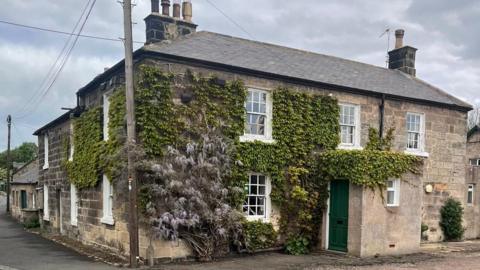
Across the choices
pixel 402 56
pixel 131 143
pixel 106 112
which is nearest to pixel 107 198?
pixel 106 112

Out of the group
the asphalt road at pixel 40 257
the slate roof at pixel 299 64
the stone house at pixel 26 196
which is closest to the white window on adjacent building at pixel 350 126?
the slate roof at pixel 299 64

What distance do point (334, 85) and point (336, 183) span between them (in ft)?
11.5

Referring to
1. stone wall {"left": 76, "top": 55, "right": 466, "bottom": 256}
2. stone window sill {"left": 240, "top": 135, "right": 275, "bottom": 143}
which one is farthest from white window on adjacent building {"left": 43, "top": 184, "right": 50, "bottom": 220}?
stone window sill {"left": 240, "top": 135, "right": 275, "bottom": 143}

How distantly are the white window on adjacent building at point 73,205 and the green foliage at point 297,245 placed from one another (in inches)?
344

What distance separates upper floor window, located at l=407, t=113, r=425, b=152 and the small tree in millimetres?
8528

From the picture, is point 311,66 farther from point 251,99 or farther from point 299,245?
point 299,245

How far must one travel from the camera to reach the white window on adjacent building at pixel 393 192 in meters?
14.0

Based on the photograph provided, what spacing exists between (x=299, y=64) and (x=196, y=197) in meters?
7.36

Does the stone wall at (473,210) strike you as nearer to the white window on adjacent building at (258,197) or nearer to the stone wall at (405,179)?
the stone wall at (405,179)

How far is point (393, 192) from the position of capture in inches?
556

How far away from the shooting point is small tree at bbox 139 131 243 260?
11.4 meters

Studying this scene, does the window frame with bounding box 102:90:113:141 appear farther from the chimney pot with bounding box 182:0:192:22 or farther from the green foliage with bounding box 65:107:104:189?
the chimney pot with bounding box 182:0:192:22

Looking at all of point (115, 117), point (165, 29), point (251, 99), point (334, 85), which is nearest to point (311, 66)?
point (334, 85)

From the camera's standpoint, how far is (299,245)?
1377 cm
